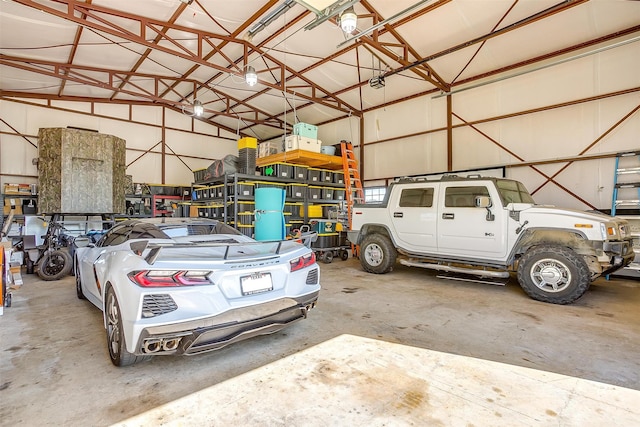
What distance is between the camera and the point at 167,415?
188cm

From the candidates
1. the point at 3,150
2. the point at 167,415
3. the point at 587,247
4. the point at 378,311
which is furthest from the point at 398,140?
the point at 3,150

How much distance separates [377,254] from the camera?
650 cm

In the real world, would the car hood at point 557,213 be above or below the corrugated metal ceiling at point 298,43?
below

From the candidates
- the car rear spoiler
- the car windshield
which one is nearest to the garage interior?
the car rear spoiler

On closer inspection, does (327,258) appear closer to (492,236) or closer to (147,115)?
(492,236)

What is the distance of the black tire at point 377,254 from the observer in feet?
20.7

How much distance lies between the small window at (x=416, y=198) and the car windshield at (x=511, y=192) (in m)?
1.12

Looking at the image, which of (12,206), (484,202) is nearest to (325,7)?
(484,202)

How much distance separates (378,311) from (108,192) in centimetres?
690

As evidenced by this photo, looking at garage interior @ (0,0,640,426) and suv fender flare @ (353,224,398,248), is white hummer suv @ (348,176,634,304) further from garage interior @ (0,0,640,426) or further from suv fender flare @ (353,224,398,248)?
garage interior @ (0,0,640,426)

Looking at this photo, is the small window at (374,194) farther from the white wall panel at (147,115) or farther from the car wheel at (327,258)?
the white wall panel at (147,115)

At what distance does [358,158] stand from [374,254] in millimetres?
6139

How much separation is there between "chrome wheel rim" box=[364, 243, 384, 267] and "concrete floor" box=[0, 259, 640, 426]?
65.0 inches

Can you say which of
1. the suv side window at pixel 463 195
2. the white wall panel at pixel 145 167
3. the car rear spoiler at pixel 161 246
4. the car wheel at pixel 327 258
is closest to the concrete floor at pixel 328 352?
the car rear spoiler at pixel 161 246
